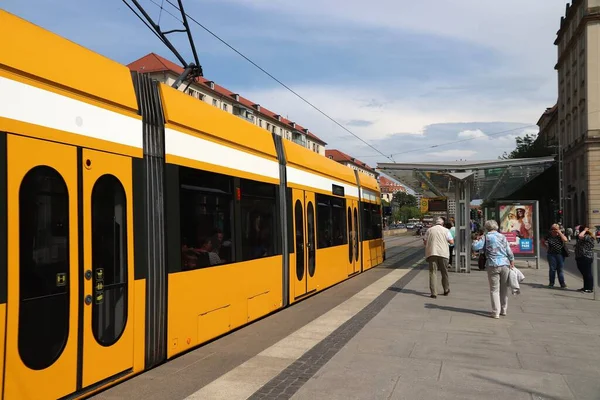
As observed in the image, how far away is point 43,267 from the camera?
12.7 ft

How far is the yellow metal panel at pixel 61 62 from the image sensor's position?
3.90m

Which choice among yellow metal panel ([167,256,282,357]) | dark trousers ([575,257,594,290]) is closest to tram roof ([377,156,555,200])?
dark trousers ([575,257,594,290])

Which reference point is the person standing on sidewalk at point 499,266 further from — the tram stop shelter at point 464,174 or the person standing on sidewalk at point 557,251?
the tram stop shelter at point 464,174

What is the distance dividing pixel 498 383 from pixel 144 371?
3604mm

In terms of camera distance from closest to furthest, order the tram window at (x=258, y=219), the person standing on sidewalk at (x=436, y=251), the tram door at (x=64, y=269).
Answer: the tram door at (x=64, y=269) < the tram window at (x=258, y=219) < the person standing on sidewalk at (x=436, y=251)

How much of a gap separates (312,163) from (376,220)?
24.9ft

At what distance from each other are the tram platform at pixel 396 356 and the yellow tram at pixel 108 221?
40cm

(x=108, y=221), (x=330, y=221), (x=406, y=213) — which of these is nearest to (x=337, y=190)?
(x=330, y=221)

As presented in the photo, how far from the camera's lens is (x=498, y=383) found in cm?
512

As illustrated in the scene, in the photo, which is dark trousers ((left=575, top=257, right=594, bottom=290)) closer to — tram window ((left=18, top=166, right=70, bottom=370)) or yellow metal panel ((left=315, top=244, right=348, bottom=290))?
yellow metal panel ((left=315, top=244, right=348, bottom=290))

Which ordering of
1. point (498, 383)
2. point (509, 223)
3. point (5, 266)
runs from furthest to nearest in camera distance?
1. point (509, 223)
2. point (498, 383)
3. point (5, 266)

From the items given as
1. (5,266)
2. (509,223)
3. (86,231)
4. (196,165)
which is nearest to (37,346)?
(5,266)

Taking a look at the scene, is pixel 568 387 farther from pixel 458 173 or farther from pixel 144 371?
pixel 458 173

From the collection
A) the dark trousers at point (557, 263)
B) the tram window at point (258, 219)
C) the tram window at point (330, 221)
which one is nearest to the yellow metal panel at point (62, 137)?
the tram window at point (258, 219)
